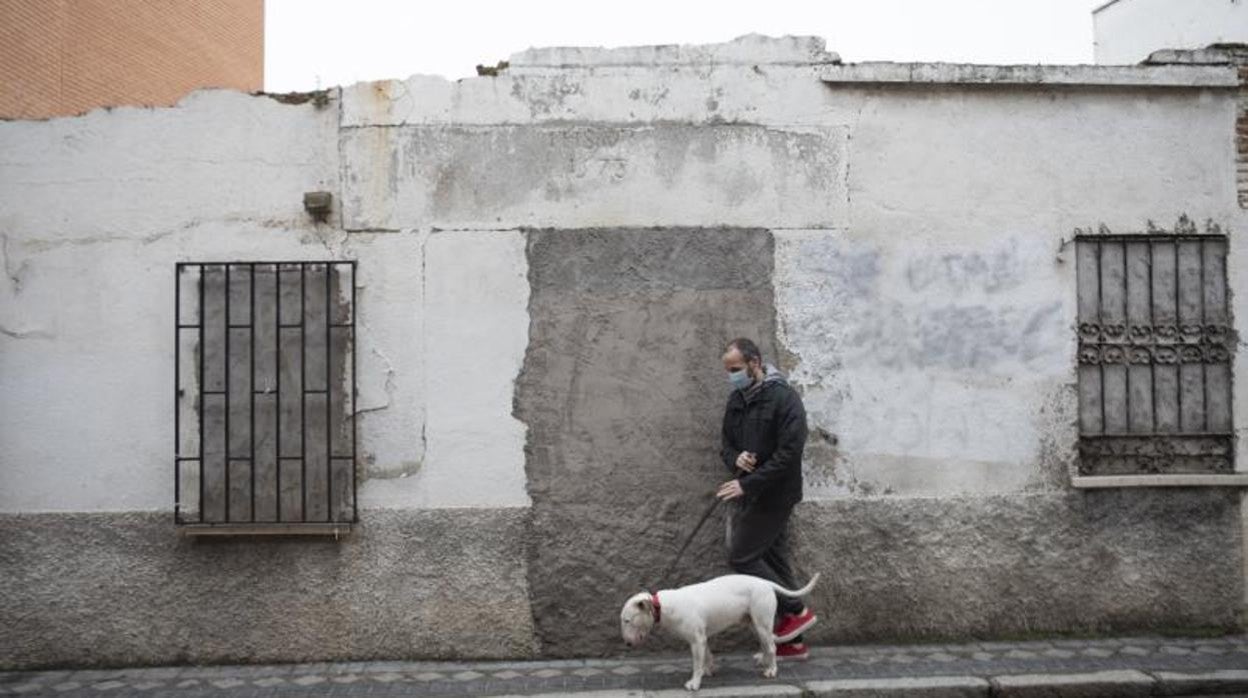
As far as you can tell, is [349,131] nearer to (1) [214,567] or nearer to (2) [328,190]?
(2) [328,190]

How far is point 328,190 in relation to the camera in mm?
7059

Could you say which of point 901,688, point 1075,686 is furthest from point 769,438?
point 1075,686

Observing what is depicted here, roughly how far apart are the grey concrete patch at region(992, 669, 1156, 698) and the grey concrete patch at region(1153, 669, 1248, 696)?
0.28 feet

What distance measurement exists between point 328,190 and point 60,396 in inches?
82.0

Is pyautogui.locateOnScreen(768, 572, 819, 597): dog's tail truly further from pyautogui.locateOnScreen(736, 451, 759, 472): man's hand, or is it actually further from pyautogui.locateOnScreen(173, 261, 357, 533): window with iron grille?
pyautogui.locateOnScreen(173, 261, 357, 533): window with iron grille

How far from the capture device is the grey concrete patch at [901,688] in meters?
6.11

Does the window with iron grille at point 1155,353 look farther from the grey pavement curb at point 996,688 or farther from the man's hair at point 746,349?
the man's hair at point 746,349

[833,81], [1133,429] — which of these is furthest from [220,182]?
[1133,429]

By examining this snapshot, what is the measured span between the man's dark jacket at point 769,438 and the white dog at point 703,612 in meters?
0.56

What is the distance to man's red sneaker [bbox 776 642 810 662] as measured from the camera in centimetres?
673

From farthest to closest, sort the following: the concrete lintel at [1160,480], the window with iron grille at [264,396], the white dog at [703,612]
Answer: the concrete lintel at [1160,480] → the window with iron grille at [264,396] → the white dog at [703,612]

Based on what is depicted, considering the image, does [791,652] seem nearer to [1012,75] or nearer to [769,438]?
[769,438]

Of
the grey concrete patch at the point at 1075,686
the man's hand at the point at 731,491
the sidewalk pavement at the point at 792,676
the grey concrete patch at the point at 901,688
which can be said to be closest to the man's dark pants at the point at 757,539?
the man's hand at the point at 731,491

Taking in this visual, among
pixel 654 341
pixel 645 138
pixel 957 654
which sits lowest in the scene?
pixel 957 654
